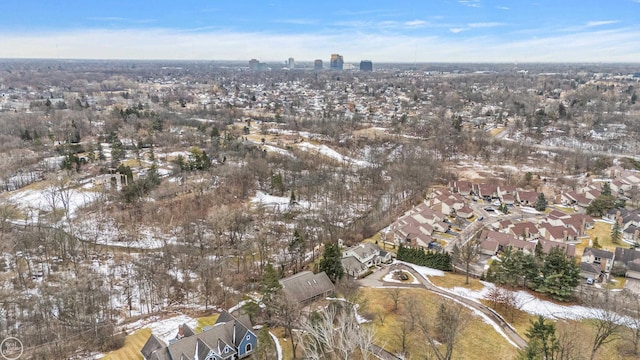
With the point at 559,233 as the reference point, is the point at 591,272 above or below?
below

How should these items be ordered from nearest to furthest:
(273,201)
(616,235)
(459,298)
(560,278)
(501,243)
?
(560,278) → (459,298) → (501,243) → (616,235) → (273,201)

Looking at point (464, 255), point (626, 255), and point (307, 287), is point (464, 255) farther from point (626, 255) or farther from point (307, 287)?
point (307, 287)

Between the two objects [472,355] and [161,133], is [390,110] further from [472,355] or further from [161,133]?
[472,355]

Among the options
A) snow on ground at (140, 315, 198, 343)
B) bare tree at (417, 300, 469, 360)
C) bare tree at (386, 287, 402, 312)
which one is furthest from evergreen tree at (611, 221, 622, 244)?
snow on ground at (140, 315, 198, 343)

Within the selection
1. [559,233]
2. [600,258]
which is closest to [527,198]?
[559,233]

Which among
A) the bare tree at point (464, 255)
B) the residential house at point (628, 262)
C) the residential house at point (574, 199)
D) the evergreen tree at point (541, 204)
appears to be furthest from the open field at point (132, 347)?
the residential house at point (574, 199)

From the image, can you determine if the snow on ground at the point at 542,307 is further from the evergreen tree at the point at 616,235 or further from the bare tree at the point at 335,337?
the evergreen tree at the point at 616,235

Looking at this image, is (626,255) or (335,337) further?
(626,255)

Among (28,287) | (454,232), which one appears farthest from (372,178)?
(28,287)
